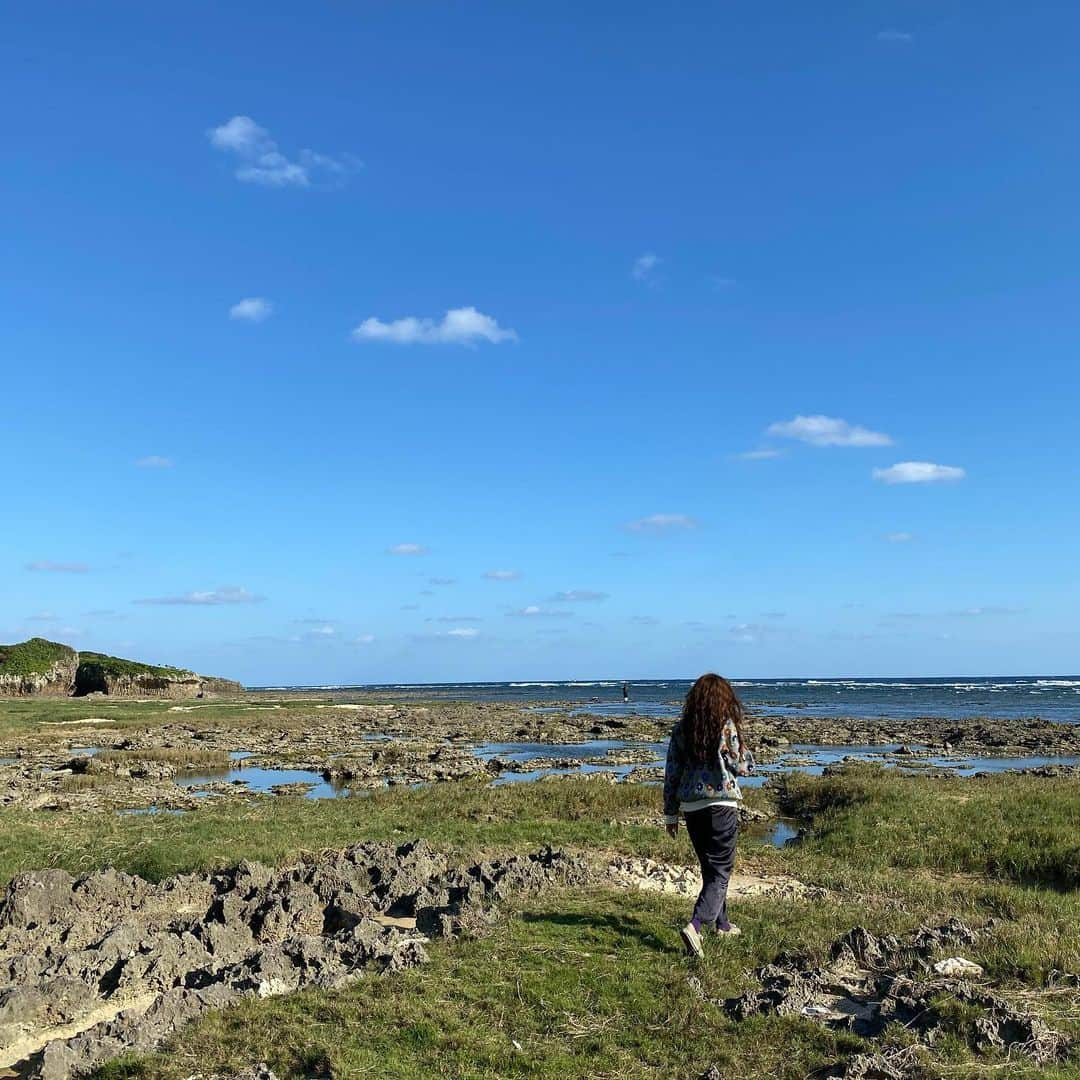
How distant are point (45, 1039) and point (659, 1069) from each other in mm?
5495

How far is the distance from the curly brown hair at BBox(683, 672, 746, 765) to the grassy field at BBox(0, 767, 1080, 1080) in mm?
1991

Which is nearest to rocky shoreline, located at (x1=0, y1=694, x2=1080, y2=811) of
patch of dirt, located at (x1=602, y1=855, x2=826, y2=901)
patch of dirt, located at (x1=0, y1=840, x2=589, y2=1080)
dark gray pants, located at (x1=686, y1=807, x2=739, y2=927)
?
patch of dirt, located at (x1=0, y1=840, x2=589, y2=1080)

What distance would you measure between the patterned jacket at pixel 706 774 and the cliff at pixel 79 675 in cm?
9339

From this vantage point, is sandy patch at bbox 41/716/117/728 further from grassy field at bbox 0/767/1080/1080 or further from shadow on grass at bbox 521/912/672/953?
shadow on grass at bbox 521/912/672/953

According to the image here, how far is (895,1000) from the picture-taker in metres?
7.00

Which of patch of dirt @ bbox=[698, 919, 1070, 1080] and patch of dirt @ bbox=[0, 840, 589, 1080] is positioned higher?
patch of dirt @ bbox=[698, 919, 1070, 1080]

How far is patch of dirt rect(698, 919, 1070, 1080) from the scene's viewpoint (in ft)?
20.2

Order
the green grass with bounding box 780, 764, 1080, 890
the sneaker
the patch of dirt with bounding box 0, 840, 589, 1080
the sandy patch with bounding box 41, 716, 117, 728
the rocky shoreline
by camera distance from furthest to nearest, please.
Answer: the sandy patch with bounding box 41, 716, 117, 728
the rocky shoreline
the green grass with bounding box 780, 764, 1080, 890
the sneaker
the patch of dirt with bounding box 0, 840, 589, 1080

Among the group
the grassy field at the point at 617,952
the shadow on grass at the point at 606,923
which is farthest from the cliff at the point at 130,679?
the shadow on grass at the point at 606,923

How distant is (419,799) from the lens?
73.4ft

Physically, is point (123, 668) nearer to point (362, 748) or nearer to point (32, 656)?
point (32, 656)

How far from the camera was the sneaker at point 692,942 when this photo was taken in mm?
8258

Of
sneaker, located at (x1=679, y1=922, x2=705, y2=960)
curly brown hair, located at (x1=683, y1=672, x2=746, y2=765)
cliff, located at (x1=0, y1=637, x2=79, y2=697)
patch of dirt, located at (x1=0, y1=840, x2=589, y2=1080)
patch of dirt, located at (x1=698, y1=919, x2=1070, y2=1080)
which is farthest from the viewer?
cliff, located at (x1=0, y1=637, x2=79, y2=697)

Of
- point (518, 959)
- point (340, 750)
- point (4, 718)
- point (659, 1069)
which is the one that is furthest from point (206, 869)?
point (4, 718)
